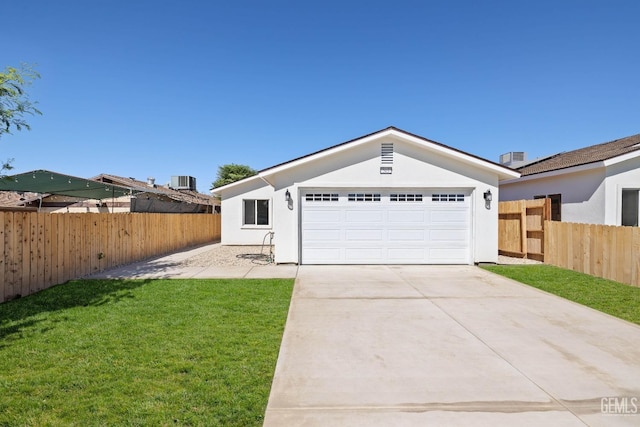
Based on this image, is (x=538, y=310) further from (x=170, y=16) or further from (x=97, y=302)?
(x=170, y=16)

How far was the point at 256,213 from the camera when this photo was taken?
16422 mm

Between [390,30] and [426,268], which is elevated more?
[390,30]

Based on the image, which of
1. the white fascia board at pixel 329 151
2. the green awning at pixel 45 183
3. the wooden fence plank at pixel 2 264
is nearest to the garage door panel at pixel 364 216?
the white fascia board at pixel 329 151

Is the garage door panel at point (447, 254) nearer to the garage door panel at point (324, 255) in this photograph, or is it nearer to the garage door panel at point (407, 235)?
the garage door panel at point (407, 235)

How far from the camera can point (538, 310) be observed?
5.48 meters

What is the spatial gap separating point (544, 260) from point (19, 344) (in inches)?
520

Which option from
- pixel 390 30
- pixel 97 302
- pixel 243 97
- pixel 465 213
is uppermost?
pixel 390 30

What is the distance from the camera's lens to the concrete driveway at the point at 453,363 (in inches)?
104

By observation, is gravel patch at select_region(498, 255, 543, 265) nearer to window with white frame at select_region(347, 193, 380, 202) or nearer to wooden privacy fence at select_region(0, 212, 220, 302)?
window with white frame at select_region(347, 193, 380, 202)

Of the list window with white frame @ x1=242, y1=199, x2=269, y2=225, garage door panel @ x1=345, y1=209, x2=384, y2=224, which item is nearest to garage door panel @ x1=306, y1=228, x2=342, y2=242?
garage door panel @ x1=345, y1=209, x2=384, y2=224

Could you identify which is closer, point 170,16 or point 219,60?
point 170,16

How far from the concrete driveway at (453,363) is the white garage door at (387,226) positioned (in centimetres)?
368

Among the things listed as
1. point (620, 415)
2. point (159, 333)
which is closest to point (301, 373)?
point (159, 333)

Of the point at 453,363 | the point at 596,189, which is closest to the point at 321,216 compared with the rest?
the point at 453,363
